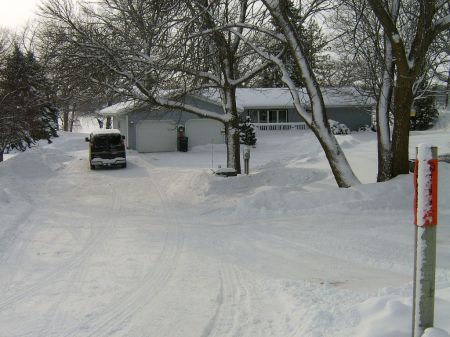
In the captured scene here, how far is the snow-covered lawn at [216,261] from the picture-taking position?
15.7ft

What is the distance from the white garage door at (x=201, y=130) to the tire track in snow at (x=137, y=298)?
24615mm

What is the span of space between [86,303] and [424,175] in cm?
403

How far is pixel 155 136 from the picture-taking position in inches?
1264

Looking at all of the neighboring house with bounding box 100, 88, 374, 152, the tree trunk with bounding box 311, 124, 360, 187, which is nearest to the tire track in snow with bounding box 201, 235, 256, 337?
the tree trunk with bounding box 311, 124, 360, 187

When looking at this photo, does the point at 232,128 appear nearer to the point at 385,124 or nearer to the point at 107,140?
the point at 385,124

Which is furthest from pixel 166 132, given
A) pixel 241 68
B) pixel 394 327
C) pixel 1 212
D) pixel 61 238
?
pixel 394 327

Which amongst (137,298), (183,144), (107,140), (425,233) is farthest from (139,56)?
(183,144)

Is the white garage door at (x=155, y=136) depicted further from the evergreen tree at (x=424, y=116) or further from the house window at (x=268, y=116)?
the evergreen tree at (x=424, y=116)

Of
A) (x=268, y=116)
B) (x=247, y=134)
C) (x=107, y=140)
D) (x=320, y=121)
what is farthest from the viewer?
(x=268, y=116)

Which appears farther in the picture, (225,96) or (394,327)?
(225,96)

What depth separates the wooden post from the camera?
126 inches

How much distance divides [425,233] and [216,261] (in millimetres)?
4360

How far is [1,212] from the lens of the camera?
37.0 feet

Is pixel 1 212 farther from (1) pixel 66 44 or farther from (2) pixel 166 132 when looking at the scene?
(2) pixel 166 132
